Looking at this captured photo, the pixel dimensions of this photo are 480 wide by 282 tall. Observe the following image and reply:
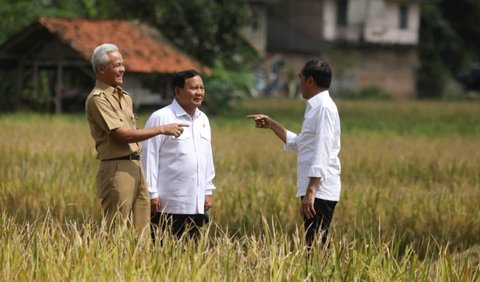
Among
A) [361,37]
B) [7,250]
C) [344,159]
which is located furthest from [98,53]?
[361,37]

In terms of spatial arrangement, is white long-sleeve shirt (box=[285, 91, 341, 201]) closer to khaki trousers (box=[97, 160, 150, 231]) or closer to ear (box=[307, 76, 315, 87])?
ear (box=[307, 76, 315, 87])

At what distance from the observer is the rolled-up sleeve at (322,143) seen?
7.06 m

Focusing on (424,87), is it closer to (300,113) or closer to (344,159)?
(300,113)

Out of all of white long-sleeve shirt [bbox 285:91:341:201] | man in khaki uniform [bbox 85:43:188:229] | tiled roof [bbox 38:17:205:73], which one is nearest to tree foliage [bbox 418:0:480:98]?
tiled roof [bbox 38:17:205:73]

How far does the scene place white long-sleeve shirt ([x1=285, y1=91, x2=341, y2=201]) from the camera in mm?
7070

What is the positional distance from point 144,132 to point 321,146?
3.61 ft

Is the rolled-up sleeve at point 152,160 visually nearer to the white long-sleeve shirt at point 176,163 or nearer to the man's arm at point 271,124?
the white long-sleeve shirt at point 176,163

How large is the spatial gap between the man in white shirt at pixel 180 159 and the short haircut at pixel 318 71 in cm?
66

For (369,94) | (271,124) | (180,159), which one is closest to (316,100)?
(271,124)

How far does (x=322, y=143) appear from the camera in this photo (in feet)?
23.2

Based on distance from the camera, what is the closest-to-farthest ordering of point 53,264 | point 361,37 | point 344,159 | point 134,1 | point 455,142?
1. point 53,264
2. point 344,159
3. point 455,142
4. point 134,1
5. point 361,37

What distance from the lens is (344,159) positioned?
1658 centimetres

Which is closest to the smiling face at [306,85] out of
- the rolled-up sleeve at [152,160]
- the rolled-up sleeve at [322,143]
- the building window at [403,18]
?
the rolled-up sleeve at [322,143]

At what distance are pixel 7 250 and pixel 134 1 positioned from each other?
95.5ft
